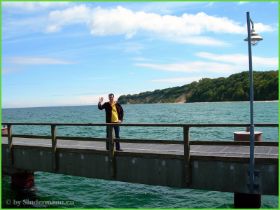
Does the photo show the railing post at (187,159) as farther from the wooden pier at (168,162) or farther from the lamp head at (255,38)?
the lamp head at (255,38)

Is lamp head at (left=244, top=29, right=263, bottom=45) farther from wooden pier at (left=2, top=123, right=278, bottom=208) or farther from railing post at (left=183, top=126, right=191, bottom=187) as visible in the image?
railing post at (left=183, top=126, right=191, bottom=187)

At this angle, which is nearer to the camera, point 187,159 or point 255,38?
point 255,38

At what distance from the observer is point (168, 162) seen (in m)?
11.6

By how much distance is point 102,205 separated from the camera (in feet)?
51.3

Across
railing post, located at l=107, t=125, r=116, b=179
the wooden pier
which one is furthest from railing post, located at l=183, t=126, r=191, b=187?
railing post, located at l=107, t=125, r=116, b=179

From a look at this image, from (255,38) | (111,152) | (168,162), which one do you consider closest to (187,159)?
(168,162)

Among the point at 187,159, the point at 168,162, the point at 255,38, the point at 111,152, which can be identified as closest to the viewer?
the point at 255,38

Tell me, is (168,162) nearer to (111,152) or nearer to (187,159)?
(187,159)

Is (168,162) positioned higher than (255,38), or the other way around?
(255,38)

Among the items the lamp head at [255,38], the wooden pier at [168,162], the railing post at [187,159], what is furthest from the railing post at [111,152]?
the lamp head at [255,38]

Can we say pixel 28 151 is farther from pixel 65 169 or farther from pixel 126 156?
pixel 126 156

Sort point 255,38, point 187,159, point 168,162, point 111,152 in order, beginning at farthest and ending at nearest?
point 111,152 < point 168,162 < point 187,159 < point 255,38

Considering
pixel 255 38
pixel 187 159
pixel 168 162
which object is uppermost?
pixel 255 38

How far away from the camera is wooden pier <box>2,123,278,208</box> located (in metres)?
10.5
